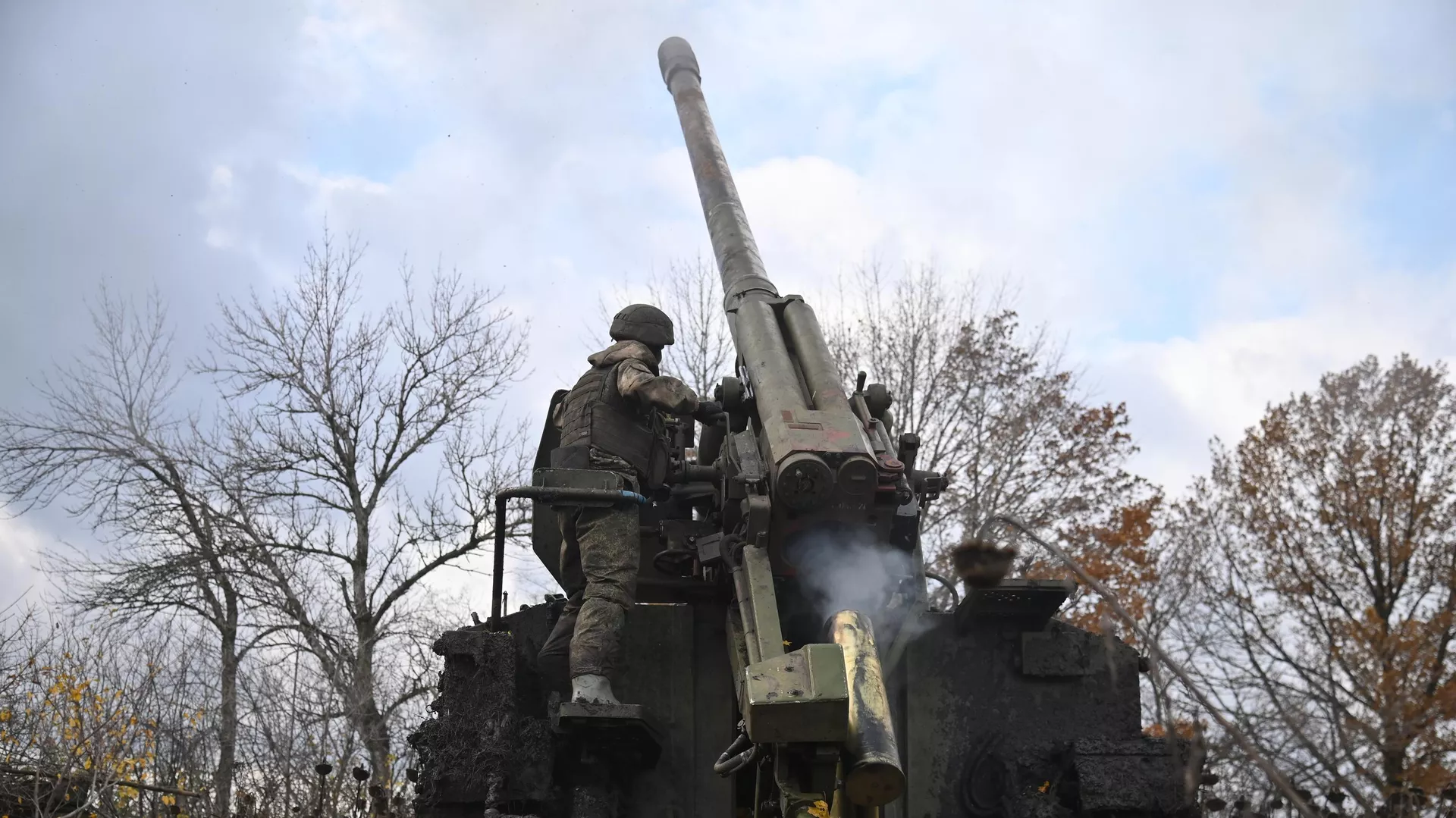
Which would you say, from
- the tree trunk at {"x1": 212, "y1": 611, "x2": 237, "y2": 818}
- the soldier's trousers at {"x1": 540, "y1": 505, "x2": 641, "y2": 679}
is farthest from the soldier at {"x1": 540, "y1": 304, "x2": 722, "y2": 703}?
the tree trunk at {"x1": 212, "y1": 611, "x2": 237, "y2": 818}

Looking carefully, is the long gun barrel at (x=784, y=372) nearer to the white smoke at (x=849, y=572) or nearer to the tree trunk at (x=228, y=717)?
the white smoke at (x=849, y=572)

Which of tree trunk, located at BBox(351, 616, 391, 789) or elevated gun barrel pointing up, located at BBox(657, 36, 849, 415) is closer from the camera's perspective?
elevated gun barrel pointing up, located at BBox(657, 36, 849, 415)

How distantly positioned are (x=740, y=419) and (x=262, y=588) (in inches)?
519

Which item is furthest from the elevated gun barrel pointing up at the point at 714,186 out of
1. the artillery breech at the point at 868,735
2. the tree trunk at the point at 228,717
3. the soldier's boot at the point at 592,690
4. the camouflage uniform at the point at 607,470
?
the tree trunk at the point at 228,717

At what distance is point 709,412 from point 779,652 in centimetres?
175

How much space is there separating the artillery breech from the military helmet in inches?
91.3

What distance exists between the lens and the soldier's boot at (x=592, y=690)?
6270 mm

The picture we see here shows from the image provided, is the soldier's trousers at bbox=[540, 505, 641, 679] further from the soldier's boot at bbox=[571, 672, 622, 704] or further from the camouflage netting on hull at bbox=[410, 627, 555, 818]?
the camouflage netting on hull at bbox=[410, 627, 555, 818]

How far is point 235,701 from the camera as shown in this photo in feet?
51.9

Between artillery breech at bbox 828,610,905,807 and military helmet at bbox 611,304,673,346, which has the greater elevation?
military helmet at bbox 611,304,673,346

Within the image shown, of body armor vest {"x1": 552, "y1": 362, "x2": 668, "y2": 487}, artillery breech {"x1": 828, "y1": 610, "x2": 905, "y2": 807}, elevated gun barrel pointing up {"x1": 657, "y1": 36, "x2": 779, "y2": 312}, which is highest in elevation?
elevated gun barrel pointing up {"x1": 657, "y1": 36, "x2": 779, "y2": 312}

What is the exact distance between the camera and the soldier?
256 inches

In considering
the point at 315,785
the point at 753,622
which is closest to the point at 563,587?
the point at 753,622

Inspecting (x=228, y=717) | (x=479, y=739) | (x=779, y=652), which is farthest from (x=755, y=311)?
(x=228, y=717)
